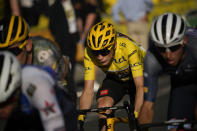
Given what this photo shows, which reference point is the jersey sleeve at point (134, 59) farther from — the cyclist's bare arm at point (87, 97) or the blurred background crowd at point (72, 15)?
the blurred background crowd at point (72, 15)

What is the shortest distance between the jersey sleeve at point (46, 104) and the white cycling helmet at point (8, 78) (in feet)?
0.54

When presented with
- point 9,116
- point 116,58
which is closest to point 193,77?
point 116,58

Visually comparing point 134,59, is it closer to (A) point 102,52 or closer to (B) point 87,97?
(A) point 102,52

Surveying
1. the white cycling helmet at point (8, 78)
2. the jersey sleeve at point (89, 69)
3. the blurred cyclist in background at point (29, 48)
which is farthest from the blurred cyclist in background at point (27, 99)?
the jersey sleeve at point (89, 69)

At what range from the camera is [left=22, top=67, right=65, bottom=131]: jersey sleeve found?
151 inches

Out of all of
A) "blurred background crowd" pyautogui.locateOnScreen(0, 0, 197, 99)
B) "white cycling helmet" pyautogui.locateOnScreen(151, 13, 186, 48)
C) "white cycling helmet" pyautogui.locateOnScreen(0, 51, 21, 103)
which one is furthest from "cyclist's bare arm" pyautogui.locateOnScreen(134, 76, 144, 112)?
"blurred background crowd" pyautogui.locateOnScreen(0, 0, 197, 99)

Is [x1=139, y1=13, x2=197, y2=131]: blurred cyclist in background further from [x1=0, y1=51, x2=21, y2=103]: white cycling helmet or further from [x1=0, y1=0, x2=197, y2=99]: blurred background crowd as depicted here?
[x1=0, y1=0, x2=197, y2=99]: blurred background crowd

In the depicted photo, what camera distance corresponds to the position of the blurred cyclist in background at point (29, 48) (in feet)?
17.4

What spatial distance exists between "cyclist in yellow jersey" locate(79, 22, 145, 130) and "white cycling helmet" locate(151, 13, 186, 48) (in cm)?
77

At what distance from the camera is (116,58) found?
6047 mm

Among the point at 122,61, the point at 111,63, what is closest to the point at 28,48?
the point at 111,63

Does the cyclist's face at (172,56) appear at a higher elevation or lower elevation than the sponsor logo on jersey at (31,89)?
higher

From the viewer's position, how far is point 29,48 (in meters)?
5.59

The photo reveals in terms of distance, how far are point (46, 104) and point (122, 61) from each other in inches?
94.5
